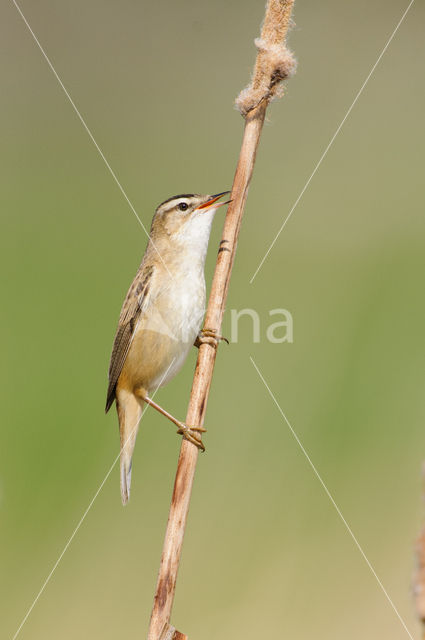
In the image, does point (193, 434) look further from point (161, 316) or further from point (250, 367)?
point (250, 367)

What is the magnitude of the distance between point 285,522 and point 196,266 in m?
1.53

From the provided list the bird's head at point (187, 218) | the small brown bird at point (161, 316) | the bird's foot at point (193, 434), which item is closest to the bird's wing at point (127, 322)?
the small brown bird at point (161, 316)

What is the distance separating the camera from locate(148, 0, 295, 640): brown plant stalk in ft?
6.41

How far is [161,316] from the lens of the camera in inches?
118

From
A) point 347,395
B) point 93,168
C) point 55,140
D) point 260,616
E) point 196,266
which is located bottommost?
point 260,616

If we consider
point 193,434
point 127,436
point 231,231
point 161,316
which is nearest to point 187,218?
point 161,316

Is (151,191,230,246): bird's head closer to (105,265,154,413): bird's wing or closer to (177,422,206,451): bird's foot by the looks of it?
(105,265,154,413): bird's wing

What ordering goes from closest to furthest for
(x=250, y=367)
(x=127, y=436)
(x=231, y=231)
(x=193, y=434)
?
1. (x=193, y=434)
2. (x=231, y=231)
3. (x=127, y=436)
4. (x=250, y=367)

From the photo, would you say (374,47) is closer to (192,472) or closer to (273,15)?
(273,15)

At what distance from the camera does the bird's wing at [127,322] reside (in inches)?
122

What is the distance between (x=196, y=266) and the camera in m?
3.08

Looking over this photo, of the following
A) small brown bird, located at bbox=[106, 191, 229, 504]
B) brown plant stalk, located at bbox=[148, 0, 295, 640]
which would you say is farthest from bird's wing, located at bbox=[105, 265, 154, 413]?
brown plant stalk, located at bbox=[148, 0, 295, 640]

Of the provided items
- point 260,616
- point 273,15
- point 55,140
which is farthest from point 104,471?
point 55,140

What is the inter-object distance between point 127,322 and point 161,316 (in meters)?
0.23
